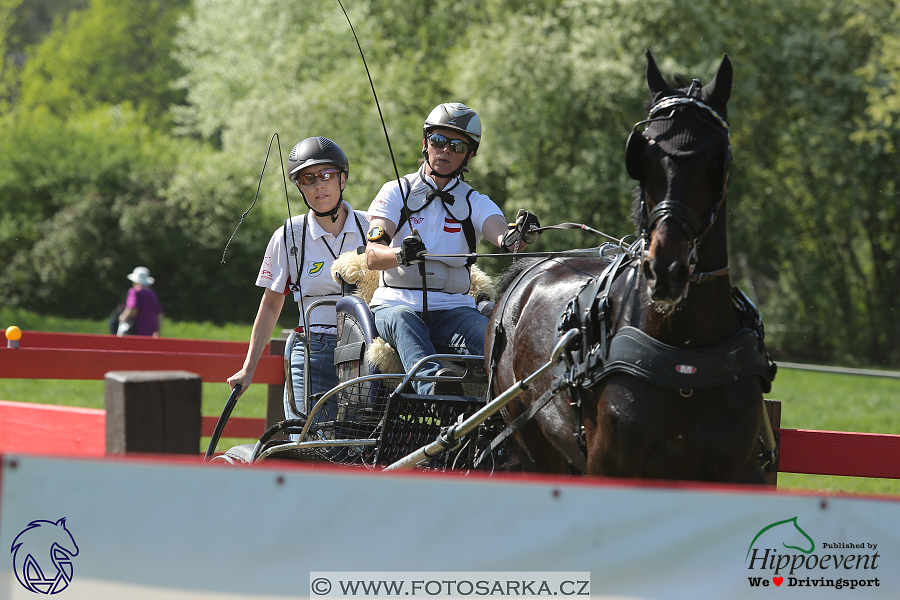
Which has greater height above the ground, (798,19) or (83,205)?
(798,19)

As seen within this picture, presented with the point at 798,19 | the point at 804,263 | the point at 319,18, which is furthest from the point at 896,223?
the point at 319,18

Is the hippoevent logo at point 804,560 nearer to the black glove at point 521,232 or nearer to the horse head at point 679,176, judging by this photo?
the horse head at point 679,176

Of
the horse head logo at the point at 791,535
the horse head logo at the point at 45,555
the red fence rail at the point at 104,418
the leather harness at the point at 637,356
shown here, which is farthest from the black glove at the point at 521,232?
the horse head logo at the point at 45,555

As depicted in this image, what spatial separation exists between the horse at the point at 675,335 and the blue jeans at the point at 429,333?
1.06m

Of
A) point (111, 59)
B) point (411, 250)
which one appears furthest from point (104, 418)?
point (111, 59)

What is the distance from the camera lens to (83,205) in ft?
66.8

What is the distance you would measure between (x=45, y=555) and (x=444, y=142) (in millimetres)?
2855

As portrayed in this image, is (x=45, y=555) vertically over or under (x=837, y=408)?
over

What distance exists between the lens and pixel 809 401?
12.6 m

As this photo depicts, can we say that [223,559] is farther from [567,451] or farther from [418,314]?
[418,314]

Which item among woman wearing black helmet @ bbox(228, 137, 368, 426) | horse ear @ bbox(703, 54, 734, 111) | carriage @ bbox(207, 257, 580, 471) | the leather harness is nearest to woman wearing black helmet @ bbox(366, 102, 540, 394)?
carriage @ bbox(207, 257, 580, 471)

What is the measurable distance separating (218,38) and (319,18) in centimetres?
548

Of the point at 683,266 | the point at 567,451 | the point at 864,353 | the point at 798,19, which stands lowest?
the point at 864,353

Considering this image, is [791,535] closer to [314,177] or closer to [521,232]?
[521,232]
